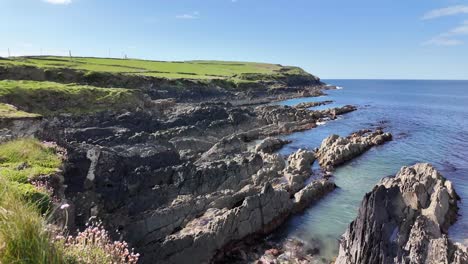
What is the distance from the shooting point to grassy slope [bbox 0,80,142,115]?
44188mm

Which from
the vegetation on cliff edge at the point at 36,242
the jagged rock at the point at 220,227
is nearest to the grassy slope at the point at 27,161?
the vegetation on cliff edge at the point at 36,242

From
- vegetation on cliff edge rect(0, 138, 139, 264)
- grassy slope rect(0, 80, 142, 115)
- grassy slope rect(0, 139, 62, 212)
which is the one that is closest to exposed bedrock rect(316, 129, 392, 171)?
grassy slope rect(0, 139, 62, 212)

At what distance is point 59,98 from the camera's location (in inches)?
1949

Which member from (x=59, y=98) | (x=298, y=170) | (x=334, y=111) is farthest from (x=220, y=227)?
(x=334, y=111)

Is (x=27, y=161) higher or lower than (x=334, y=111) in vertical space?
higher

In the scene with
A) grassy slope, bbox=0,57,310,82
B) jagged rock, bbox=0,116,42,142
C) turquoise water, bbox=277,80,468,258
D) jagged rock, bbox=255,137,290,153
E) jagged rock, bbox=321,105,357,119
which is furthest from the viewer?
jagged rock, bbox=321,105,357,119

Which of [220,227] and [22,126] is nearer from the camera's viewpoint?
[220,227]

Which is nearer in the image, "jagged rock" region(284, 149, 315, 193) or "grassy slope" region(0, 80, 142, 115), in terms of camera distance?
"jagged rock" region(284, 149, 315, 193)

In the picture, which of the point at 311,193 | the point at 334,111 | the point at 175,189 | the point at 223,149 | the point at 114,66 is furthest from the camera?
the point at 114,66

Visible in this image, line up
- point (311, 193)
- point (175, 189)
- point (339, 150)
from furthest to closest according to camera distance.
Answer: point (339, 150) → point (311, 193) → point (175, 189)

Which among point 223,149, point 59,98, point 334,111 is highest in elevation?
point 59,98

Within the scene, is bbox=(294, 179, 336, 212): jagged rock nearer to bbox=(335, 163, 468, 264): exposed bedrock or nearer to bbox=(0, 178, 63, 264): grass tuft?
bbox=(335, 163, 468, 264): exposed bedrock

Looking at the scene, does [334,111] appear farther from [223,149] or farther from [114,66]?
[114,66]

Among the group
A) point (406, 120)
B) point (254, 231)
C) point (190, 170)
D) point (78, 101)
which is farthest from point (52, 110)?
point (406, 120)
